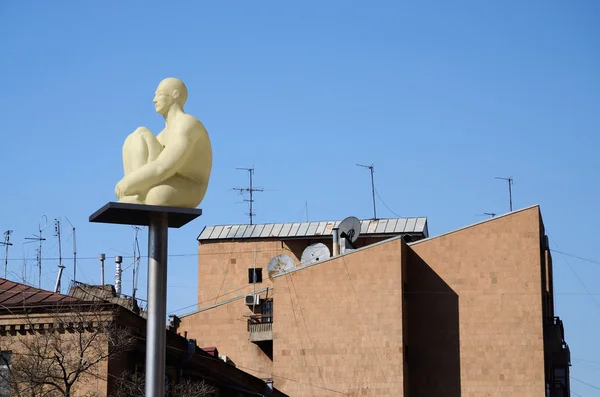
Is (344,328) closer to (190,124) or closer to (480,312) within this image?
(480,312)

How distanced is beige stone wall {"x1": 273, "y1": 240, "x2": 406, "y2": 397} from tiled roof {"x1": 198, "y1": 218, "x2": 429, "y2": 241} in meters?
15.3

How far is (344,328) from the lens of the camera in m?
47.2

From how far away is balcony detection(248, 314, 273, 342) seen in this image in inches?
2040

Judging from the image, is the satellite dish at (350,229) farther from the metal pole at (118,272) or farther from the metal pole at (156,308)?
the metal pole at (156,308)

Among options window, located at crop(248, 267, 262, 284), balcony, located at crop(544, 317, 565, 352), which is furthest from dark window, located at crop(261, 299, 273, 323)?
balcony, located at crop(544, 317, 565, 352)

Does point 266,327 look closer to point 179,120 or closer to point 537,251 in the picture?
point 537,251

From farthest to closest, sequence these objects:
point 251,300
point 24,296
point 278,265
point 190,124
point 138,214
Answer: point 278,265 < point 251,300 < point 24,296 < point 190,124 < point 138,214

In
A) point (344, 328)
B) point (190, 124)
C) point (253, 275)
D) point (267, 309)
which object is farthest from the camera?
point (253, 275)

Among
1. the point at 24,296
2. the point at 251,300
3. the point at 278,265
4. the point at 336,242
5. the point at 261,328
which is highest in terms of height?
the point at 336,242

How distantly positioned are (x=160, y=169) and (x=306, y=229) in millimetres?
46906

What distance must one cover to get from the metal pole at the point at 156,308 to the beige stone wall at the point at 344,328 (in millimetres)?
29410

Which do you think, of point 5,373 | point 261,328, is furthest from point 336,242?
point 5,373

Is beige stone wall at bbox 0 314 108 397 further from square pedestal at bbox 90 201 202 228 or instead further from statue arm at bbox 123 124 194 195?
statue arm at bbox 123 124 194 195

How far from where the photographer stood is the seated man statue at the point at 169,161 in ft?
59.2
